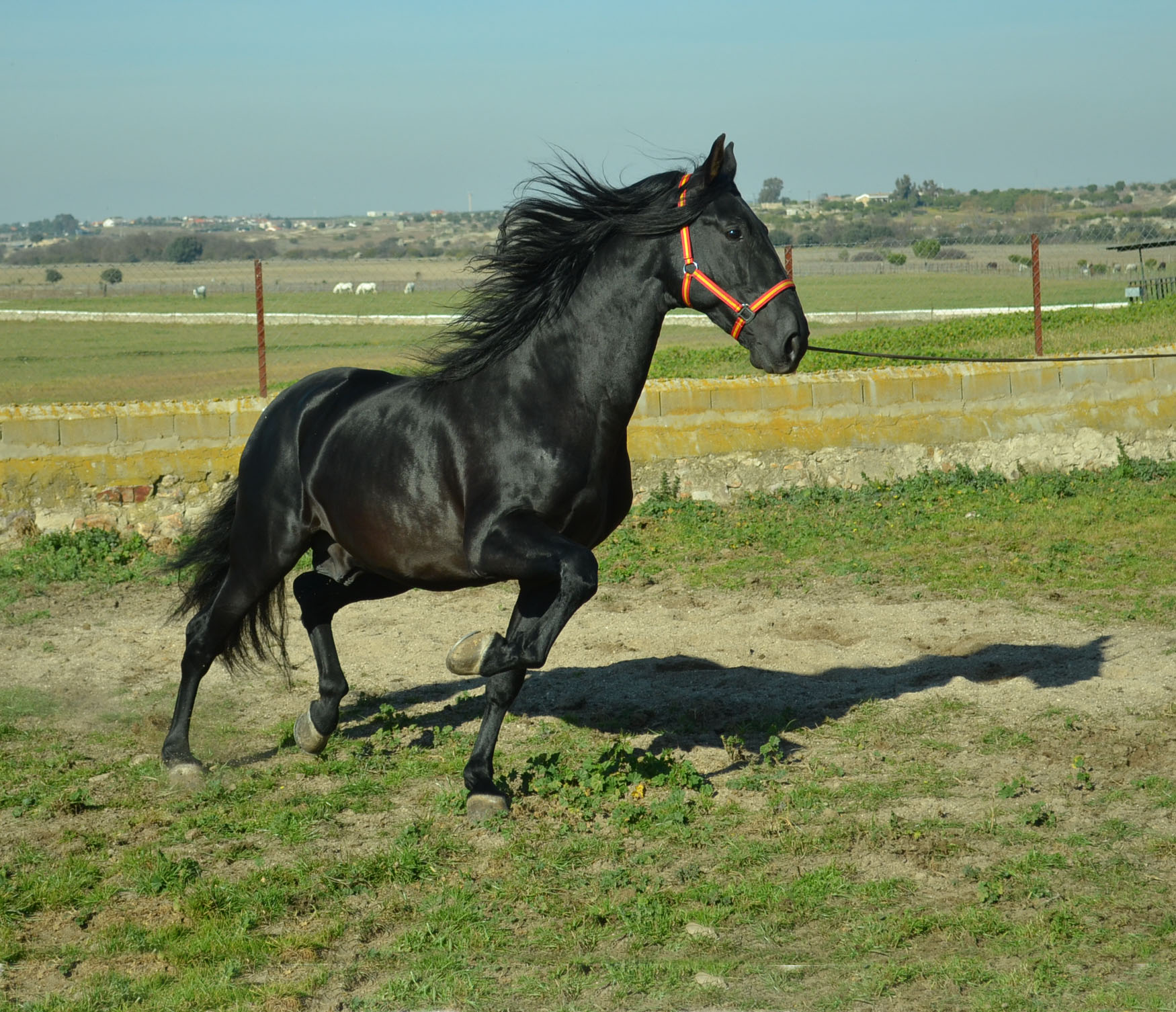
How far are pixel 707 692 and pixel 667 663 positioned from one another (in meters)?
0.54

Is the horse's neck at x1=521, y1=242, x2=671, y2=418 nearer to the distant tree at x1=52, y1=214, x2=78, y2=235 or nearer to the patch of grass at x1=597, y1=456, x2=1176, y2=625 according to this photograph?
the patch of grass at x1=597, y1=456, x2=1176, y2=625

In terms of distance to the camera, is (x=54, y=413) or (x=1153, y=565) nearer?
(x=1153, y=565)

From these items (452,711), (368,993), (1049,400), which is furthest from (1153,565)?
(368,993)

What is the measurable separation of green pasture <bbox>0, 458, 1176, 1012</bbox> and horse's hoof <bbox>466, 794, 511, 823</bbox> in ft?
0.31

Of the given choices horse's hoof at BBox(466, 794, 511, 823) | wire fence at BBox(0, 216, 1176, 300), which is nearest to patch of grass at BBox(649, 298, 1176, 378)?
wire fence at BBox(0, 216, 1176, 300)

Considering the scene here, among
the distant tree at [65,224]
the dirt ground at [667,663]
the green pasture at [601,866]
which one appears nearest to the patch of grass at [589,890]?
the green pasture at [601,866]

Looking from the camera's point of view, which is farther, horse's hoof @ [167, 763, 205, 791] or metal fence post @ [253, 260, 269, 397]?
metal fence post @ [253, 260, 269, 397]

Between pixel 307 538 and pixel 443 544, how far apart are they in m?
0.94

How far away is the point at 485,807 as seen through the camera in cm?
477

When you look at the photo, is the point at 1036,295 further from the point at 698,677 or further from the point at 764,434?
the point at 698,677

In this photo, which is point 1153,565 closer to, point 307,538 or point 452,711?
point 452,711

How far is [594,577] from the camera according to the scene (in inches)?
171

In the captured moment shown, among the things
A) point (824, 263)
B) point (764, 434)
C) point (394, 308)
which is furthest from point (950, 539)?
point (394, 308)

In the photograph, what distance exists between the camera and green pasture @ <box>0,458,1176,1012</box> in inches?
135
